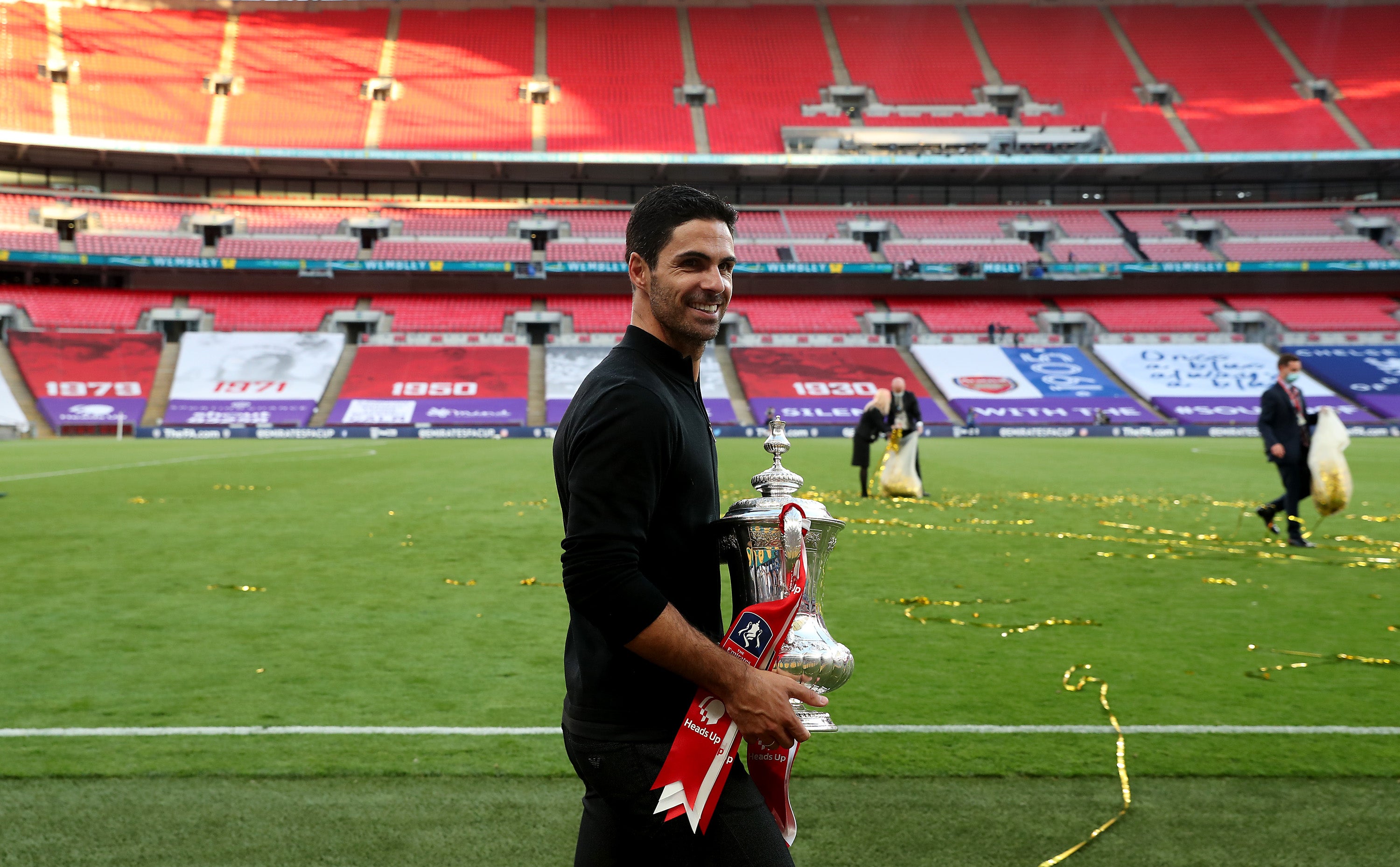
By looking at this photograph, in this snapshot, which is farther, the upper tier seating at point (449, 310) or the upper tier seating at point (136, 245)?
the upper tier seating at point (449, 310)

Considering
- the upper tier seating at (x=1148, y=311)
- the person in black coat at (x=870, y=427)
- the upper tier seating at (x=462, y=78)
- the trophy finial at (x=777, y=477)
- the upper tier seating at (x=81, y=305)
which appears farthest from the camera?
the upper tier seating at (x=462, y=78)

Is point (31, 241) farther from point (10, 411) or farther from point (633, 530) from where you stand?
point (633, 530)

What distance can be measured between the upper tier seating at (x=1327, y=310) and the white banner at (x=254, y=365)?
4398 centimetres

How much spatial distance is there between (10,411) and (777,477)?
45.2m

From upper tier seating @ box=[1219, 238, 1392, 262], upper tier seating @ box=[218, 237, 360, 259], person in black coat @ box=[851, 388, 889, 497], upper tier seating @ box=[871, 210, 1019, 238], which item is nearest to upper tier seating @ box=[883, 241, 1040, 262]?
upper tier seating @ box=[871, 210, 1019, 238]

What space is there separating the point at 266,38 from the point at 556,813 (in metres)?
63.7

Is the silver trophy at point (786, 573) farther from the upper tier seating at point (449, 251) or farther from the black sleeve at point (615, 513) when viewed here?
the upper tier seating at point (449, 251)

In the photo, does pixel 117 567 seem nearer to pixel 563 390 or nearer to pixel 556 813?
pixel 556 813

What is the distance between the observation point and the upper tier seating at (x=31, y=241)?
47.3 meters

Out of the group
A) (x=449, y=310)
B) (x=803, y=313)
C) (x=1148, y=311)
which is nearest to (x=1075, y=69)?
(x=1148, y=311)

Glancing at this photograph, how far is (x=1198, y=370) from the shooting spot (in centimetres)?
4666

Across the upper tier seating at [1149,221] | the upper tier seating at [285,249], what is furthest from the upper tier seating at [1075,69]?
the upper tier seating at [285,249]

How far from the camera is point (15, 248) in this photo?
47250 mm

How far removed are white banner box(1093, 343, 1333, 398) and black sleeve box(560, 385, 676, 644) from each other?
150 ft
